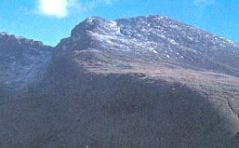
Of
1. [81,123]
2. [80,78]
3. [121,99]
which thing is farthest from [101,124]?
[80,78]

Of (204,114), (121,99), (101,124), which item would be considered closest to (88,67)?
(121,99)

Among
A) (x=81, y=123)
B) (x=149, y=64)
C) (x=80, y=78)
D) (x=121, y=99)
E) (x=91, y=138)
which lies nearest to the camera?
(x=91, y=138)

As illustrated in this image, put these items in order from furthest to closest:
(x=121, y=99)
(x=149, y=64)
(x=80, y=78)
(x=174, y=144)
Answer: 1. (x=149, y=64)
2. (x=80, y=78)
3. (x=121, y=99)
4. (x=174, y=144)

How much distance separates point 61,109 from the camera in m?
148

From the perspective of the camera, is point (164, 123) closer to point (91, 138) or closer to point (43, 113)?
point (91, 138)

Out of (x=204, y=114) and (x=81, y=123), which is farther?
(x=81, y=123)

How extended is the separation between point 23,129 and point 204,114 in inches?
1739

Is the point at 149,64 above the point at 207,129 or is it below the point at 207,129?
above

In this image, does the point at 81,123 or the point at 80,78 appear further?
the point at 80,78

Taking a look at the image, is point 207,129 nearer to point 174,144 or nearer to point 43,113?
point 174,144

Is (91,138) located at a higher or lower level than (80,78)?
lower

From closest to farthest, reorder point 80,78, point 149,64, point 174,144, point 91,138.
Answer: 1. point 174,144
2. point 91,138
3. point 80,78
4. point 149,64

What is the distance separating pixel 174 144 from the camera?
112250 mm

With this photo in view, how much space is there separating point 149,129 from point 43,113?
37.3m
